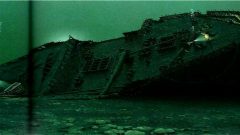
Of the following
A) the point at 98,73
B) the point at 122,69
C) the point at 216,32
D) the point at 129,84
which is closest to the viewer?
the point at 216,32

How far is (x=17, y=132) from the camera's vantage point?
34.6ft

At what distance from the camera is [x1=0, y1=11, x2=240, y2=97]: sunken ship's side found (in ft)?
75.3

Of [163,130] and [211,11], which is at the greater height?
[211,11]

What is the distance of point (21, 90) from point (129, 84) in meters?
16.1

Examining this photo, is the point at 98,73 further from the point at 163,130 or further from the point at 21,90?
the point at 163,130

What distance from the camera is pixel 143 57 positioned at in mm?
27031

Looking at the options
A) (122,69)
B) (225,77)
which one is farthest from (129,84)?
(225,77)

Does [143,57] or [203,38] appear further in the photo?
[143,57]

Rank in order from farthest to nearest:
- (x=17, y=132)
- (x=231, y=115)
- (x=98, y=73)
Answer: (x=98, y=73), (x=231, y=115), (x=17, y=132)

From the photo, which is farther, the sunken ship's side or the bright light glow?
the bright light glow

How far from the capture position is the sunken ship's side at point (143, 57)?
75.3 ft

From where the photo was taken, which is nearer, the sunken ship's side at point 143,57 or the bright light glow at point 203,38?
the sunken ship's side at point 143,57

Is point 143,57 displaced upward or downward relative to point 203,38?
downward

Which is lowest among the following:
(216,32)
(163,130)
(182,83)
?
(163,130)
